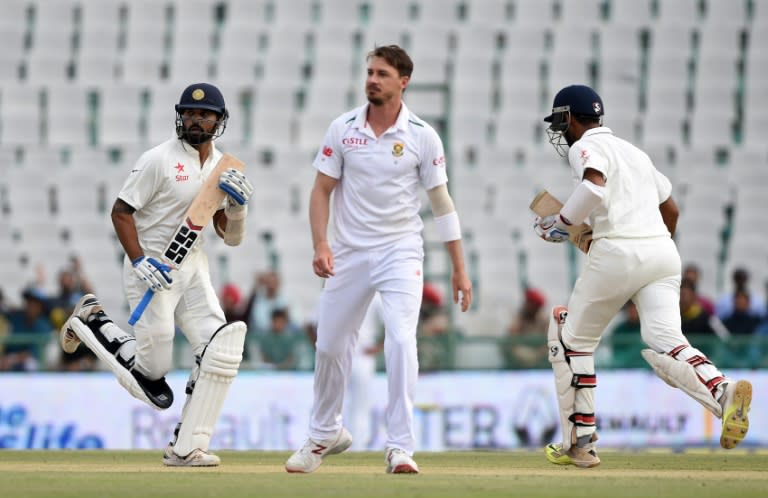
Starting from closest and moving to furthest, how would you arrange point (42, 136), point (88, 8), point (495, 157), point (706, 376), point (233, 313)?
point (706, 376) → point (233, 313) → point (495, 157) → point (42, 136) → point (88, 8)

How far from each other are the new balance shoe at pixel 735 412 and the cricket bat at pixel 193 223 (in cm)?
283

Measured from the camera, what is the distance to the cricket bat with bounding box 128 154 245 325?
7.22 meters

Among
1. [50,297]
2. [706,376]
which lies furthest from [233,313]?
[706,376]

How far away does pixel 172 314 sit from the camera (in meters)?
7.38

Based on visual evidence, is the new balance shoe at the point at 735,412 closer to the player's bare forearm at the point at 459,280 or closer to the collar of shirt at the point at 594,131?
the player's bare forearm at the point at 459,280

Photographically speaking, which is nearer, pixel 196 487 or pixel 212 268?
pixel 196 487

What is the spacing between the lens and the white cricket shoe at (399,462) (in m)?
6.57

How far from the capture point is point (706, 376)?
6797 millimetres

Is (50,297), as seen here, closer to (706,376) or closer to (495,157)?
(495,157)

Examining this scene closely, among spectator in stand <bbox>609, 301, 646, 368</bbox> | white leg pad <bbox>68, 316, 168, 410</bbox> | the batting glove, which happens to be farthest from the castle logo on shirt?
spectator in stand <bbox>609, 301, 646, 368</bbox>

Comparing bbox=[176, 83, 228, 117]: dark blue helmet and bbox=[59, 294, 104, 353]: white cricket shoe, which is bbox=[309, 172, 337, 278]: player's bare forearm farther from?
bbox=[59, 294, 104, 353]: white cricket shoe

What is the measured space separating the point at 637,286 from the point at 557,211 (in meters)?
0.64

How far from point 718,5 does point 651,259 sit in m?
12.7

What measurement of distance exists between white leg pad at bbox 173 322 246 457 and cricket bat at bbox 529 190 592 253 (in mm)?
1775
